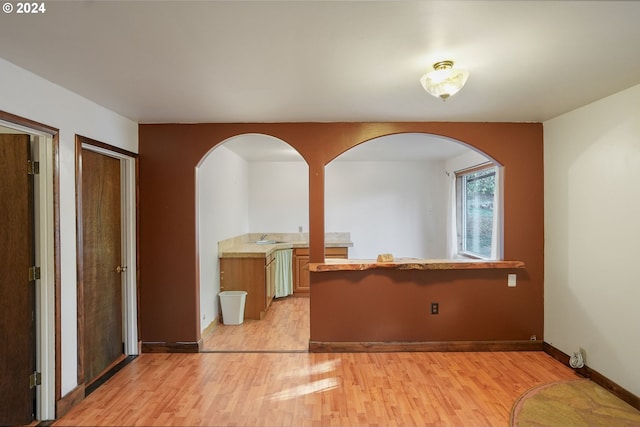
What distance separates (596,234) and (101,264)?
13.5 feet

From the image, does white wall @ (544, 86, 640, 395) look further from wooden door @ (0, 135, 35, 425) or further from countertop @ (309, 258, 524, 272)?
wooden door @ (0, 135, 35, 425)

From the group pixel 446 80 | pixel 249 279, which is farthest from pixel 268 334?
pixel 446 80

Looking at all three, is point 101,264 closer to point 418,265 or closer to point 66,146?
point 66,146

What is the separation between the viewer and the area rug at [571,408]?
7.54 feet

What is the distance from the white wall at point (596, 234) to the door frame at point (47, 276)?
402 centimetres

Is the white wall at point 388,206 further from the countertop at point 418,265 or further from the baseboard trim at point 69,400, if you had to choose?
the baseboard trim at point 69,400

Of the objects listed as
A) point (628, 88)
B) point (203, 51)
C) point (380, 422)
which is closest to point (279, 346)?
point (380, 422)

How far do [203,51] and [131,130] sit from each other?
1849 mm

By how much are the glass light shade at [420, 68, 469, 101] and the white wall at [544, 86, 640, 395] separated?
146cm

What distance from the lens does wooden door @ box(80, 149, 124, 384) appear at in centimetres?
281

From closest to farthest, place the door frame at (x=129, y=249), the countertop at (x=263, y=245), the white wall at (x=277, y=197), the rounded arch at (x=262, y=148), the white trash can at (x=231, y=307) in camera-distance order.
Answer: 1. the door frame at (x=129, y=249)
2. the rounded arch at (x=262, y=148)
3. the white trash can at (x=231, y=307)
4. the countertop at (x=263, y=245)
5. the white wall at (x=277, y=197)

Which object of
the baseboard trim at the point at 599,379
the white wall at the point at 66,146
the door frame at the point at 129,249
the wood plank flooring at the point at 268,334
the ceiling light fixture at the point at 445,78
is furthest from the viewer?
the wood plank flooring at the point at 268,334

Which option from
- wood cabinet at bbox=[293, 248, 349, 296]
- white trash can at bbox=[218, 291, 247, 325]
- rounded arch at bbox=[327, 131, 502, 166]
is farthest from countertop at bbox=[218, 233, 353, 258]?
rounded arch at bbox=[327, 131, 502, 166]

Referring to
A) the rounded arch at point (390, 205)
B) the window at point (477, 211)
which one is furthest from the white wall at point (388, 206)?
the window at point (477, 211)
